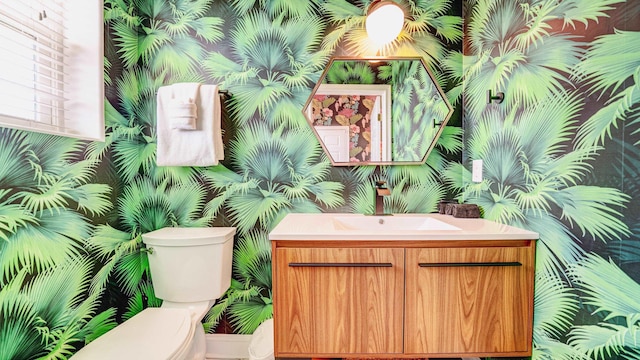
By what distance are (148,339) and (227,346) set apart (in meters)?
0.64

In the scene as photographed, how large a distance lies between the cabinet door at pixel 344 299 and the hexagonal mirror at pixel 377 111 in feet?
2.19

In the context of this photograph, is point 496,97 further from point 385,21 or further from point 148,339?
point 148,339

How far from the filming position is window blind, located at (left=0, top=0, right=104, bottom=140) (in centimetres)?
97

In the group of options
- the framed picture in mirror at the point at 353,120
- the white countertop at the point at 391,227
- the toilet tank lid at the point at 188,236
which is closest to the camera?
the white countertop at the point at 391,227

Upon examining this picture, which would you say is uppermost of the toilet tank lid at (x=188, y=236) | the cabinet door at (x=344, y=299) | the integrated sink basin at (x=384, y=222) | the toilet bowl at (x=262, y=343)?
the integrated sink basin at (x=384, y=222)

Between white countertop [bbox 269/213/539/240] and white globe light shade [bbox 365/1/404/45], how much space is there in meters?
1.02

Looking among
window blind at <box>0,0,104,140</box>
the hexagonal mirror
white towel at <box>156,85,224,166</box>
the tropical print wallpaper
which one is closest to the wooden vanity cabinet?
the tropical print wallpaper

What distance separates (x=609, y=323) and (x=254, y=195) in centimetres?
155

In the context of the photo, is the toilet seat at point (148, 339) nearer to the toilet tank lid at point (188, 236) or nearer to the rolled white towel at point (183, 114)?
the toilet tank lid at point (188, 236)

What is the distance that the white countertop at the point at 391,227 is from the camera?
1.07m

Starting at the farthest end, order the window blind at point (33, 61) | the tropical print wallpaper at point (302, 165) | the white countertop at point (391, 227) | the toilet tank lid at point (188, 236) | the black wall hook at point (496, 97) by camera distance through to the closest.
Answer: the toilet tank lid at point (188, 236), the black wall hook at point (496, 97), the white countertop at point (391, 227), the window blind at point (33, 61), the tropical print wallpaper at point (302, 165)

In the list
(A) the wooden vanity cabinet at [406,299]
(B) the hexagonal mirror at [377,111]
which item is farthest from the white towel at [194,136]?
(A) the wooden vanity cabinet at [406,299]

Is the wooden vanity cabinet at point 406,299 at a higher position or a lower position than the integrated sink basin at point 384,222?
lower

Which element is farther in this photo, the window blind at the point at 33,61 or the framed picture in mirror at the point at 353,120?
the framed picture in mirror at the point at 353,120
